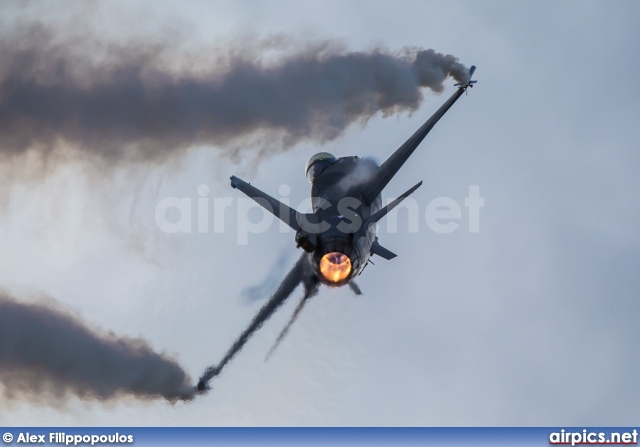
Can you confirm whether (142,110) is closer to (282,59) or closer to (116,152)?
(116,152)

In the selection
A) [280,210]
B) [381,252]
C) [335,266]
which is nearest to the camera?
[335,266]

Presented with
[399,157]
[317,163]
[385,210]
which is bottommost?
[385,210]

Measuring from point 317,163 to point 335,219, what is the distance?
8.43 meters

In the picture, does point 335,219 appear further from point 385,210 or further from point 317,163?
point 317,163

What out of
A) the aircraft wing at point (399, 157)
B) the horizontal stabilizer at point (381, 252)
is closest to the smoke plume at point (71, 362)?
the horizontal stabilizer at point (381, 252)

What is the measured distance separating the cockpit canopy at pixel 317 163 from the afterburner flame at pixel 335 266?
907cm

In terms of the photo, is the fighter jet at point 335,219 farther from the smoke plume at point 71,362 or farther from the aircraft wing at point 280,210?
the smoke plume at point 71,362

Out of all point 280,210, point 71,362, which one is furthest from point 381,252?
point 71,362

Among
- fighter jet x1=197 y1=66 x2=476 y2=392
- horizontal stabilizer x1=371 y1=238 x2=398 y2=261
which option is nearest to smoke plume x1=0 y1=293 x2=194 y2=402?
fighter jet x1=197 y1=66 x2=476 y2=392

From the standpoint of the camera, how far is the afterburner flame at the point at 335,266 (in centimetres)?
3825

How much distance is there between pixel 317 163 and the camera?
4694 cm

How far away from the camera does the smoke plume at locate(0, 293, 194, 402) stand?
45.8 m

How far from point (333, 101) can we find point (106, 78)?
14.4 metres

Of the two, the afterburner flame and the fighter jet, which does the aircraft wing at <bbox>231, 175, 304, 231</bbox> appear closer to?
the fighter jet
